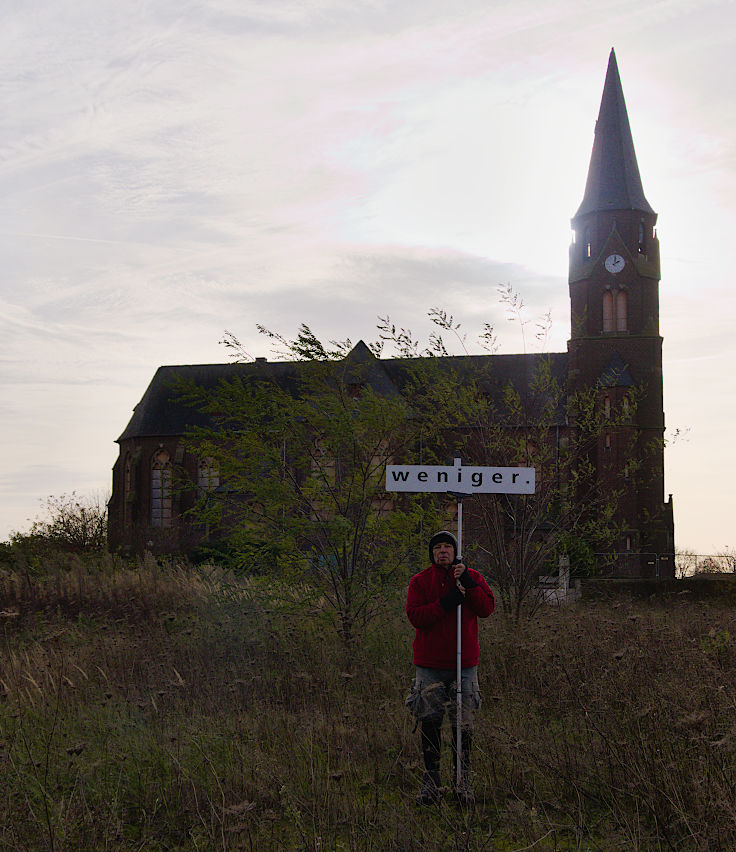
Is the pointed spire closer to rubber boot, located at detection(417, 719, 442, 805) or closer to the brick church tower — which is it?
the brick church tower

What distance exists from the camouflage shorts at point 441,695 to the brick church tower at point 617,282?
44142 mm

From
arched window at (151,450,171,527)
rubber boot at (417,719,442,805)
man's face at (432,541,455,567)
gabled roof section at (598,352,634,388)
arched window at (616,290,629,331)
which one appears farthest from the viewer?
arched window at (151,450,171,527)

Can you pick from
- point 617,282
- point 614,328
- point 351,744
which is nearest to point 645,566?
point 614,328

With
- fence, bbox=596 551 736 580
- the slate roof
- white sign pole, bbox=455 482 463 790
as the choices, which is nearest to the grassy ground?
white sign pole, bbox=455 482 463 790

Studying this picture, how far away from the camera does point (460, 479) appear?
8633 mm

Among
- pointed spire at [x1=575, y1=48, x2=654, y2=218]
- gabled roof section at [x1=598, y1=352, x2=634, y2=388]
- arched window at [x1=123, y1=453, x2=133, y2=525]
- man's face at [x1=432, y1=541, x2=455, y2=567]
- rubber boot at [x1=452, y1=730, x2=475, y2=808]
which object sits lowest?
rubber boot at [x1=452, y1=730, x2=475, y2=808]

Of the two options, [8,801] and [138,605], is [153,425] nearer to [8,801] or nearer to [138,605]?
[138,605]

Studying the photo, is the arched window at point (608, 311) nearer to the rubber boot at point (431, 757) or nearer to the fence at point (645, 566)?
the fence at point (645, 566)

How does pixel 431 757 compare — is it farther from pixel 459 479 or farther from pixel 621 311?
pixel 621 311

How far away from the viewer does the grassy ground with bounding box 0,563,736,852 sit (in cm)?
591

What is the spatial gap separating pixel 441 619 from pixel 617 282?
48.8 m

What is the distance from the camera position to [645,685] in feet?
27.8

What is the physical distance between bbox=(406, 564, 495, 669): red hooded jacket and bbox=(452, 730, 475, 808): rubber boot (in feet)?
1.81

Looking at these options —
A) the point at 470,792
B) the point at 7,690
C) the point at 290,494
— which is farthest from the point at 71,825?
the point at 290,494
